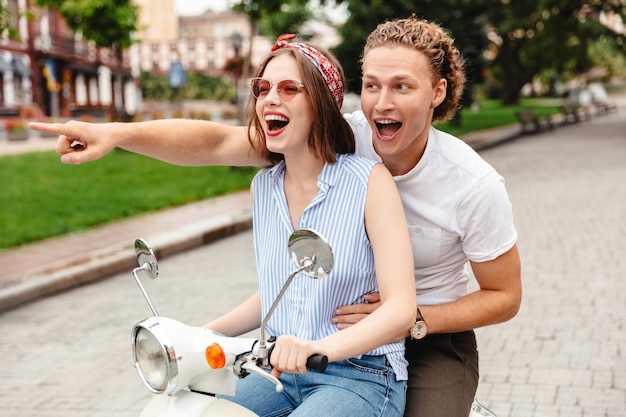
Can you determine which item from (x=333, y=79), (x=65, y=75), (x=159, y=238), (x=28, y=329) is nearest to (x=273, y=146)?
(x=333, y=79)

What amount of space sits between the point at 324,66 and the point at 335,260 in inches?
20.8

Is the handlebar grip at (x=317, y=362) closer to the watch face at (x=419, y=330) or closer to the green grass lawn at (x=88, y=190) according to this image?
the watch face at (x=419, y=330)

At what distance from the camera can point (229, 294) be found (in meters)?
6.78

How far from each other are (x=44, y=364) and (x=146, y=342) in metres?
3.68

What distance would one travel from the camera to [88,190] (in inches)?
516

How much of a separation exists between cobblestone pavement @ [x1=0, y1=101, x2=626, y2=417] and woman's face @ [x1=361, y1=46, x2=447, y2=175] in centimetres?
232

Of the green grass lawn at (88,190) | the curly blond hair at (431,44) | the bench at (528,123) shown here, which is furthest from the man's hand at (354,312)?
the bench at (528,123)

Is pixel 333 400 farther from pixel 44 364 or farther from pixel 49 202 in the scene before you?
pixel 49 202

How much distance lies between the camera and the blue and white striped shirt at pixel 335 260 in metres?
2.12

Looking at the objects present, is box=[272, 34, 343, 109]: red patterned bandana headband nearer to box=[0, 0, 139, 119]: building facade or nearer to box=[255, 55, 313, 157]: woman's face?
box=[255, 55, 313, 157]: woman's face

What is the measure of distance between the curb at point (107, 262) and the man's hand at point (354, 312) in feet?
16.9

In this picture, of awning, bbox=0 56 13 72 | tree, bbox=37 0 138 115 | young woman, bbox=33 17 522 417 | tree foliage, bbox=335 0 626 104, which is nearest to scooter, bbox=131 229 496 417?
young woman, bbox=33 17 522 417

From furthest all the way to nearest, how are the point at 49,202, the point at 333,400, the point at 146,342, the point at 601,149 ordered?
the point at 601,149, the point at 49,202, the point at 333,400, the point at 146,342

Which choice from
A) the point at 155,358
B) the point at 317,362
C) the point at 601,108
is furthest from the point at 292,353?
the point at 601,108
